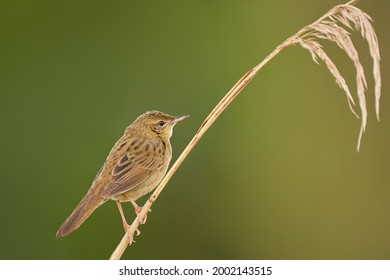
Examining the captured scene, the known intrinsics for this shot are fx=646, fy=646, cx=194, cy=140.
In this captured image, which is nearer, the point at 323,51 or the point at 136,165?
the point at 323,51

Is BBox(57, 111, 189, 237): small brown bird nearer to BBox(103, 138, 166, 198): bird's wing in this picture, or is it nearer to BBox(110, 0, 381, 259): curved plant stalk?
BBox(103, 138, 166, 198): bird's wing

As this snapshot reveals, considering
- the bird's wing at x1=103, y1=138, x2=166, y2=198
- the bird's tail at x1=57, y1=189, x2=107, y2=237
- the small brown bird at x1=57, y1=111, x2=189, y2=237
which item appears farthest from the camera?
the bird's wing at x1=103, y1=138, x2=166, y2=198

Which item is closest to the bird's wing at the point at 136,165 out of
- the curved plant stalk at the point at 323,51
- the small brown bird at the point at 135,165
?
the small brown bird at the point at 135,165

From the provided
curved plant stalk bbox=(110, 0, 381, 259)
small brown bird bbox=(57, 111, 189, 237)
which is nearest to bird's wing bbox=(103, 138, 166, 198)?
small brown bird bbox=(57, 111, 189, 237)

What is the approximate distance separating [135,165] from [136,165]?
1cm

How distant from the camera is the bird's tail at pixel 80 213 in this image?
9.20 ft

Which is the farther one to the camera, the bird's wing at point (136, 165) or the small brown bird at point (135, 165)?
the bird's wing at point (136, 165)

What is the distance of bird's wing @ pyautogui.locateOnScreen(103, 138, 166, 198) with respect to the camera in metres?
3.42

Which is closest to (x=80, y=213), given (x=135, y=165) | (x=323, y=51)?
(x=135, y=165)

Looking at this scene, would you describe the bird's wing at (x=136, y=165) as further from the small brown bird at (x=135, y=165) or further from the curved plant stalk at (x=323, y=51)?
the curved plant stalk at (x=323, y=51)

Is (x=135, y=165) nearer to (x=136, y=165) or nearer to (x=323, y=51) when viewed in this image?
(x=136, y=165)

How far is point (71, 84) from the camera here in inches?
223

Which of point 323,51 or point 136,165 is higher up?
point 323,51

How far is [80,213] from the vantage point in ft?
9.87
